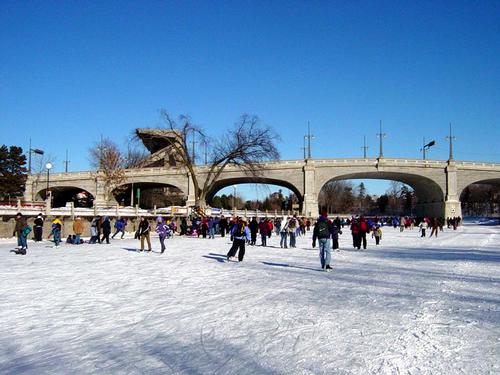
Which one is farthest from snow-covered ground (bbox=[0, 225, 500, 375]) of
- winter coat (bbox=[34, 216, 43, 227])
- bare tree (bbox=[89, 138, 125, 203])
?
bare tree (bbox=[89, 138, 125, 203])

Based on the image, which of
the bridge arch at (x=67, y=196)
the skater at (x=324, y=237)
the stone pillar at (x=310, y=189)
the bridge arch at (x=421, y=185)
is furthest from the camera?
the bridge arch at (x=67, y=196)

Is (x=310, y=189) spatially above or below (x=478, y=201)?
above

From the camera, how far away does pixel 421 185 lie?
75.2 meters

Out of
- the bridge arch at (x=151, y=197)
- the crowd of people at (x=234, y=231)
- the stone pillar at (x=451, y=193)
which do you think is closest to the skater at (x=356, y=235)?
the crowd of people at (x=234, y=231)

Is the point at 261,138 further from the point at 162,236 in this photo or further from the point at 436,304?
the point at 436,304

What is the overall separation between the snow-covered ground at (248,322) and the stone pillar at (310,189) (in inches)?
2213

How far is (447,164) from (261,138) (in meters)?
40.4

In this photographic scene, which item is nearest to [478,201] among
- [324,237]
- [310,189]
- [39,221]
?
[310,189]

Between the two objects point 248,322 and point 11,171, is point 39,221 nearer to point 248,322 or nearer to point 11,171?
point 248,322

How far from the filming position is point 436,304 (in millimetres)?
7117

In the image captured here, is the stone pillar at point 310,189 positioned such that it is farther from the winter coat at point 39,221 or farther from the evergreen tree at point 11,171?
the winter coat at point 39,221

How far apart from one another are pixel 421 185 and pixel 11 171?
6226 centimetres

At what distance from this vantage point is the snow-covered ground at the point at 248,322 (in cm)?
442

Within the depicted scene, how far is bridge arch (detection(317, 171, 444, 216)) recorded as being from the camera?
68500 millimetres
